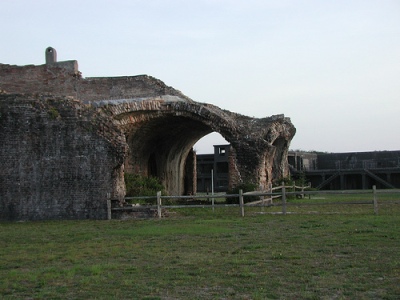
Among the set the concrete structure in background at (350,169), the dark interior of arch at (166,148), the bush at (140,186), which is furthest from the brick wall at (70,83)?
the concrete structure in background at (350,169)

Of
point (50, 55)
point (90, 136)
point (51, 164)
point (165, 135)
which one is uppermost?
point (50, 55)

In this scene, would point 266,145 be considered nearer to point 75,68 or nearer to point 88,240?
point 75,68

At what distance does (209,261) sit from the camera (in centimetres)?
924

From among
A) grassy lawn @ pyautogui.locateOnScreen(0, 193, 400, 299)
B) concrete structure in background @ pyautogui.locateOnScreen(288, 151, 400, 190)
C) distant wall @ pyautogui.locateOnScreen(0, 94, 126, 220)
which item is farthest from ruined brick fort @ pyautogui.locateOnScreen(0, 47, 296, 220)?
concrete structure in background @ pyautogui.locateOnScreen(288, 151, 400, 190)

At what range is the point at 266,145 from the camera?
23.3 meters

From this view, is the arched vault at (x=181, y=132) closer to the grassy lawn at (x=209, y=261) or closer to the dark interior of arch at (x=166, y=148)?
the dark interior of arch at (x=166, y=148)

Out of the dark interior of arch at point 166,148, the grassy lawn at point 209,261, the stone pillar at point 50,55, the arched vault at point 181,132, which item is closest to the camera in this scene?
the grassy lawn at point 209,261

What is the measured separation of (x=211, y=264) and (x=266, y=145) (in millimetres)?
14653

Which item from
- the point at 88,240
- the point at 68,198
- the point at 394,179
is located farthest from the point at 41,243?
the point at 394,179

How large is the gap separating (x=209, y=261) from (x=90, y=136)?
400 inches

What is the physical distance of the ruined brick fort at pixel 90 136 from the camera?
60.2ft

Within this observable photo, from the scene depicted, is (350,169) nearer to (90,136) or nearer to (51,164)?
(90,136)

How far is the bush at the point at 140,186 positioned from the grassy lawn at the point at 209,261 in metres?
5.96

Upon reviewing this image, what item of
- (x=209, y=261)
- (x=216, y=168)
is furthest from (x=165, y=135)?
(x=209, y=261)
